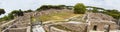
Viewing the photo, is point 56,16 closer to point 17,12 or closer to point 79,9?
point 79,9

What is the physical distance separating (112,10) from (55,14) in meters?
17.0

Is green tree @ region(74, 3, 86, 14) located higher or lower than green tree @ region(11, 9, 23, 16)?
higher

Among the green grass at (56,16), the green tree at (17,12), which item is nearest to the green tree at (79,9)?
the green grass at (56,16)

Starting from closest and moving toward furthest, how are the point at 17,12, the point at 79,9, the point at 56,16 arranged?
the point at 56,16 → the point at 79,9 → the point at 17,12

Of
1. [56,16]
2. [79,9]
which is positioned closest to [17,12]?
[56,16]

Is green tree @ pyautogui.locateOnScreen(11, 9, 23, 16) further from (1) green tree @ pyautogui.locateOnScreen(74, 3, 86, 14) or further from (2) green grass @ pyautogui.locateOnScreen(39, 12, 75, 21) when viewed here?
(1) green tree @ pyautogui.locateOnScreen(74, 3, 86, 14)

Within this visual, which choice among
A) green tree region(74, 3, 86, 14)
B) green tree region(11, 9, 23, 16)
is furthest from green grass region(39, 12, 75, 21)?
green tree region(11, 9, 23, 16)

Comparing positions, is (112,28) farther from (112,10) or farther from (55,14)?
(112,10)

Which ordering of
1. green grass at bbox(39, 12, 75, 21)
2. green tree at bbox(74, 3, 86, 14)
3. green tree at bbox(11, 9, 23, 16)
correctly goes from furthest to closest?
green tree at bbox(11, 9, 23, 16), green tree at bbox(74, 3, 86, 14), green grass at bbox(39, 12, 75, 21)

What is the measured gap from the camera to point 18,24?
4609 cm

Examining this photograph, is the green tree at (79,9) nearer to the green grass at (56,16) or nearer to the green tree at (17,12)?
the green grass at (56,16)

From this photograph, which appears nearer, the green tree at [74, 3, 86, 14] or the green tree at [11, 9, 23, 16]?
the green tree at [74, 3, 86, 14]

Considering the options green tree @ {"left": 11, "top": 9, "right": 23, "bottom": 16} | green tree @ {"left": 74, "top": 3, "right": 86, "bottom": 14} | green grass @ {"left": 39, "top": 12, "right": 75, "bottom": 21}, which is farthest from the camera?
green tree @ {"left": 11, "top": 9, "right": 23, "bottom": 16}

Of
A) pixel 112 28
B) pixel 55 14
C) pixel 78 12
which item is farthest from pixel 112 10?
pixel 112 28
